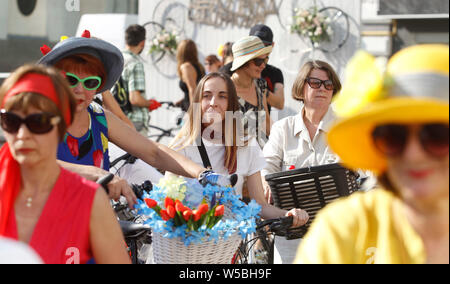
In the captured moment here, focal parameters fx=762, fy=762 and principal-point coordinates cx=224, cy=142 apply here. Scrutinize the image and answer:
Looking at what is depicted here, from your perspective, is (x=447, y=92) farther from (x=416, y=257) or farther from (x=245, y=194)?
(x=245, y=194)

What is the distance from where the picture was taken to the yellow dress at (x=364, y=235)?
75.3 inches

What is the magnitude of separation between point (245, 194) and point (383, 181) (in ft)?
8.86

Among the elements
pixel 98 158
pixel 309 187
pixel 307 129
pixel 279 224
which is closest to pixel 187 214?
pixel 98 158

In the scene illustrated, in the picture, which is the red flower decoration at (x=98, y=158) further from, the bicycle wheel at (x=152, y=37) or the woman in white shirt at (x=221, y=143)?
the bicycle wheel at (x=152, y=37)

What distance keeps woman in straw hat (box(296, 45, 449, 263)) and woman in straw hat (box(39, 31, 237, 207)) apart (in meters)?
1.37

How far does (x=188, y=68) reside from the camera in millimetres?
9516

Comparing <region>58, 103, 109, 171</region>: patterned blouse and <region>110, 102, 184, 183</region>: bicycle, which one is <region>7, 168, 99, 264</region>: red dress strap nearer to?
<region>58, 103, 109, 171</region>: patterned blouse

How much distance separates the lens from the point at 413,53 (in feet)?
5.94

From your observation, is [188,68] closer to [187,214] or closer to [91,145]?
[91,145]

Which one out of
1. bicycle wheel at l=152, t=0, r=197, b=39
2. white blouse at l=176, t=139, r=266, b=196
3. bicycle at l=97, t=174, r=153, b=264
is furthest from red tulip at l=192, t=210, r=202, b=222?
bicycle wheel at l=152, t=0, r=197, b=39

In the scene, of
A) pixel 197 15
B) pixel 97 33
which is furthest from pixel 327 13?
pixel 97 33

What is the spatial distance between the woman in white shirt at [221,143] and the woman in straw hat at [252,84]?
1467 mm

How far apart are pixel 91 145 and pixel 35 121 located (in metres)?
1.13

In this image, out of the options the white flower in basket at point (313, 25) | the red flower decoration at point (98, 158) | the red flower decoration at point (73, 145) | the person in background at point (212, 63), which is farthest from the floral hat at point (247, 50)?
the white flower in basket at point (313, 25)
